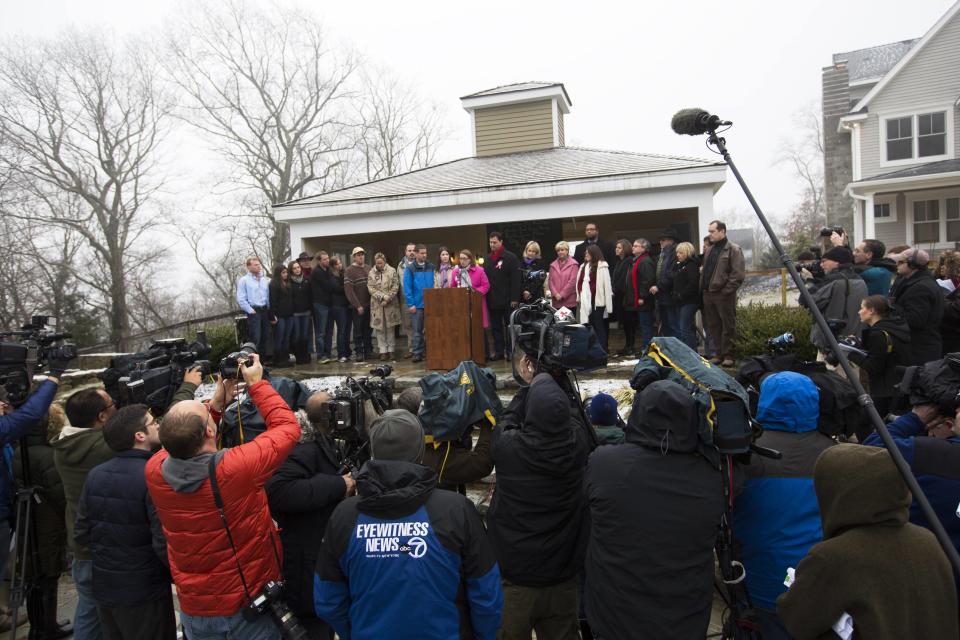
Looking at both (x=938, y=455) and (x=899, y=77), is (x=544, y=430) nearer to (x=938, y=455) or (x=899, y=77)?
(x=938, y=455)

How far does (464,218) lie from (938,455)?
9.20 metres

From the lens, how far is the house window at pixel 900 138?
17781mm

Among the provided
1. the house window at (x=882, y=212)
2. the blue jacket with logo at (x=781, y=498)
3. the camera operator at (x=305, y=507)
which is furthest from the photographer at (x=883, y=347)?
the house window at (x=882, y=212)

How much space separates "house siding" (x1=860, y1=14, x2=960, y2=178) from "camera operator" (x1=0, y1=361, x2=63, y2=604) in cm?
2124

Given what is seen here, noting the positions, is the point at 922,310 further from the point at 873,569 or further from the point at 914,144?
the point at 914,144

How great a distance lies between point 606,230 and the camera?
42.6 feet

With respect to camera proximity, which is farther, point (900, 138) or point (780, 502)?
point (900, 138)

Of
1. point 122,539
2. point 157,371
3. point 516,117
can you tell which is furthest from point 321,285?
point 516,117

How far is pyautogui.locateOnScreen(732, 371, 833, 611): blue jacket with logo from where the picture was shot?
2775 millimetres

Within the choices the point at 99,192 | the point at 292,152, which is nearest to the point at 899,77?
the point at 292,152

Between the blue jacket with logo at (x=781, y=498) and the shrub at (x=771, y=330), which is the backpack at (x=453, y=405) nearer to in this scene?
the blue jacket with logo at (x=781, y=498)

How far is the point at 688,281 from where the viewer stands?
8.03 meters

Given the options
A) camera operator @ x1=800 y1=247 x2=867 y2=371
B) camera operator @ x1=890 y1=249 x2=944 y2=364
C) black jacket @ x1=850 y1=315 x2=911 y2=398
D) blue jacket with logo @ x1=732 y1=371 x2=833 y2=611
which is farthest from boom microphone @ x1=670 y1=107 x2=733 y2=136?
camera operator @ x1=800 y1=247 x2=867 y2=371

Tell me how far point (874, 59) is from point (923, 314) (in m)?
26.7
